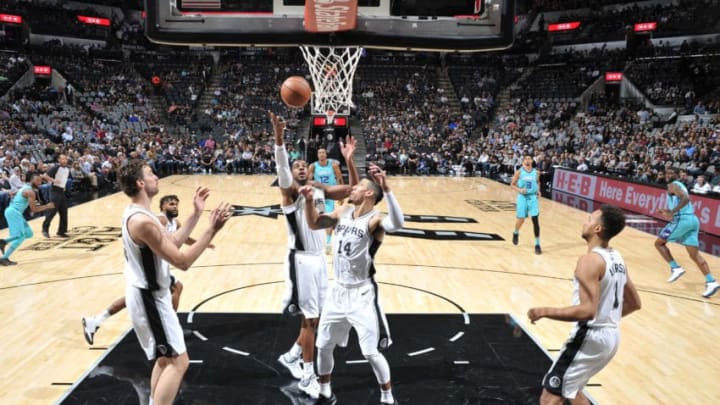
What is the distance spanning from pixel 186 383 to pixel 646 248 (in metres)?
8.97

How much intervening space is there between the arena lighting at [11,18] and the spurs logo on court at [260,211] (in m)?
20.2

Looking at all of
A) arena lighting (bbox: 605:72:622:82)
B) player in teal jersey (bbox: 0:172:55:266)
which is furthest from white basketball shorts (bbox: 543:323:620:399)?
arena lighting (bbox: 605:72:622:82)

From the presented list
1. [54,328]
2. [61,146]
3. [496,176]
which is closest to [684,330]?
[54,328]

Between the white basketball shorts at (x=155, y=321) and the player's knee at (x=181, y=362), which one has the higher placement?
the white basketball shorts at (x=155, y=321)

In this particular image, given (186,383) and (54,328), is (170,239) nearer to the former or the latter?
(186,383)

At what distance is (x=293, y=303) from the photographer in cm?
459

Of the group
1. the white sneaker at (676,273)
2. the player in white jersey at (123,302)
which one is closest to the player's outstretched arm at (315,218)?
the player in white jersey at (123,302)

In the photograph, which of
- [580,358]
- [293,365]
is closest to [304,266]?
[293,365]

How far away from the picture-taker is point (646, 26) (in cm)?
2852

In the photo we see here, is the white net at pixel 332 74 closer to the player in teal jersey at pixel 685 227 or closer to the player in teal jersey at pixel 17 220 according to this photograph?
the player in teal jersey at pixel 17 220

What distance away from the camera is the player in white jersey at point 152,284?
3.40 m

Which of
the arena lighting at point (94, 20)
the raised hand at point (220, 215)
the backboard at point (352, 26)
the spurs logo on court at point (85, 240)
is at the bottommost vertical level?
the spurs logo on court at point (85, 240)

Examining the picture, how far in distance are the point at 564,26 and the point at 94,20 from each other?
92.4 ft

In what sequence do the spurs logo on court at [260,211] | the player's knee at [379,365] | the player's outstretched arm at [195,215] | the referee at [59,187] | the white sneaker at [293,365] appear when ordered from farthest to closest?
the spurs logo on court at [260,211]
the referee at [59,187]
the white sneaker at [293,365]
the player's knee at [379,365]
the player's outstretched arm at [195,215]
